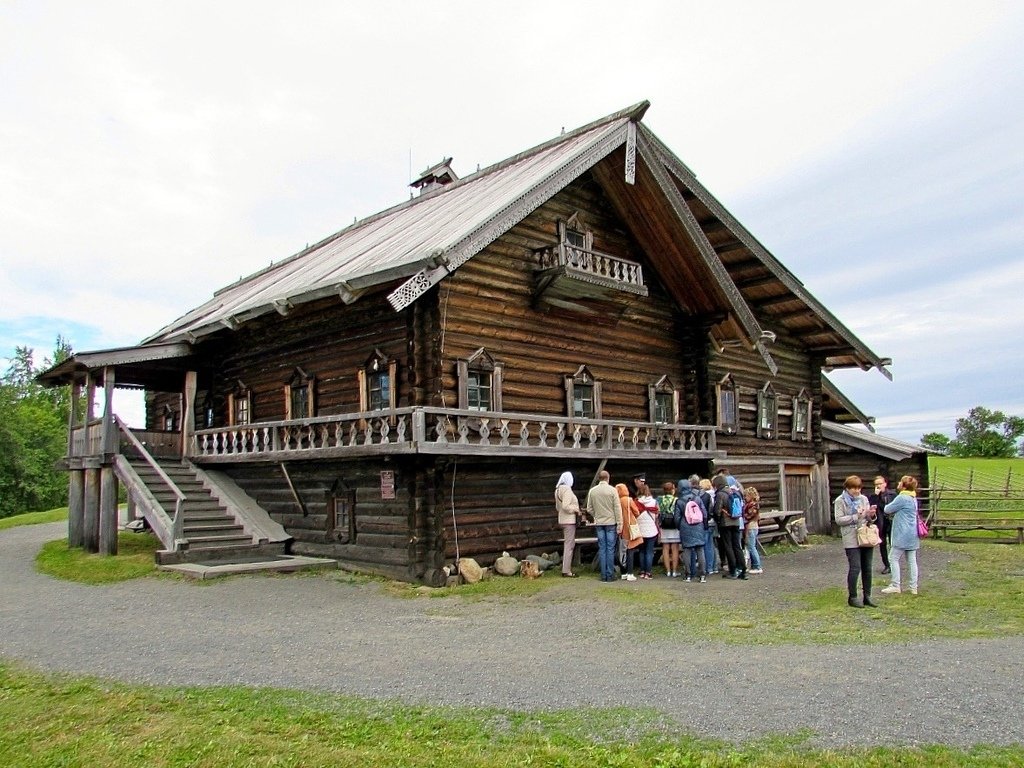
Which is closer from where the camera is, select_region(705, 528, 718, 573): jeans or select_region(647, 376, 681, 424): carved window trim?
select_region(705, 528, 718, 573): jeans

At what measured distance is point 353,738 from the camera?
6.64 metres

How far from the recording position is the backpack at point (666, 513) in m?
15.6

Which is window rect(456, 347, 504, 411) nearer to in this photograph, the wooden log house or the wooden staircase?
the wooden log house

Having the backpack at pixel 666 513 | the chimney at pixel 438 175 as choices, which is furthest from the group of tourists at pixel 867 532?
the chimney at pixel 438 175

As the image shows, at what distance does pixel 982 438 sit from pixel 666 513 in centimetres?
9232

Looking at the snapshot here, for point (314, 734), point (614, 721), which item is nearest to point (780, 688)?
point (614, 721)

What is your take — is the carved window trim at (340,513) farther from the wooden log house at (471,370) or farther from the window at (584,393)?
the window at (584,393)

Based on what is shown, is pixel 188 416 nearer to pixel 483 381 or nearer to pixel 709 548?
pixel 483 381

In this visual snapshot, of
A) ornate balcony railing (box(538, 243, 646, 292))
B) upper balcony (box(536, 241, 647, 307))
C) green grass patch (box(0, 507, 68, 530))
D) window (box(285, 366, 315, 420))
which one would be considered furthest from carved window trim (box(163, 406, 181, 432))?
ornate balcony railing (box(538, 243, 646, 292))

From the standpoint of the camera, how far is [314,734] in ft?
22.1

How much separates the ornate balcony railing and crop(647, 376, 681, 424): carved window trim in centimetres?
326

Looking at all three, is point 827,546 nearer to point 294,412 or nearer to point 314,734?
point 294,412

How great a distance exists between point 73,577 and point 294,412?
223 inches

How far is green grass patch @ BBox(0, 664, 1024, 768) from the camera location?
6.07m
